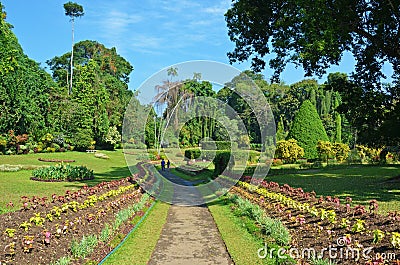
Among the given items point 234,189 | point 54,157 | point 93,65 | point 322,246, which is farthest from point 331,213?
point 93,65

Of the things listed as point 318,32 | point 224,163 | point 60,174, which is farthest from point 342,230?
point 60,174

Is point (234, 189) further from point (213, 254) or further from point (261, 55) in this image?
point (213, 254)

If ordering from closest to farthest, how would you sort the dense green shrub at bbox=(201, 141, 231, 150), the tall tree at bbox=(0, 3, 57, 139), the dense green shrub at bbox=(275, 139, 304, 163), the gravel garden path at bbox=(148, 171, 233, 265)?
the gravel garden path at bbox=(148, 171, 233, 265)
the dense green shrub at bbox=(201, 141, 231, 150)
the dense green shrub at bbox=(275, 139, 304, 163)
the tall tree at bbox=(0, 3, 57, 139)

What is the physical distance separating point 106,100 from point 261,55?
32576mm

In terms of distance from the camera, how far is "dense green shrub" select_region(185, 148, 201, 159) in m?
30.8

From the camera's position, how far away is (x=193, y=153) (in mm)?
31000

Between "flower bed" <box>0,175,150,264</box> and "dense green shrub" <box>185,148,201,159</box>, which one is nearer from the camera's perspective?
"flower bed" <box>0,175,150,264</box>

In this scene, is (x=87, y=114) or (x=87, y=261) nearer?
(x=87, y=261)

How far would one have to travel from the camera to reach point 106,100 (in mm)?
45281

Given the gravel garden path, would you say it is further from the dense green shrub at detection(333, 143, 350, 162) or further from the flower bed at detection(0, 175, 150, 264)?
the dense green shrub at detection(333, 143, 350, 162)

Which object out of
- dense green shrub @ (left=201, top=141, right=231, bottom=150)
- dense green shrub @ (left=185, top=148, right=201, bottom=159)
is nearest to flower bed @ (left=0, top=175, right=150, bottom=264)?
dense green shrub @ (left=201, top=141, right=231, bottom=150)

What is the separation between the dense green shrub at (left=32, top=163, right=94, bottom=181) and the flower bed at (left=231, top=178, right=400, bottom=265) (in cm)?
1170

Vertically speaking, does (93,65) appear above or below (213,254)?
above

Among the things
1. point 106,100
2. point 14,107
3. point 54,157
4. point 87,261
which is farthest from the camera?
point 106,100
